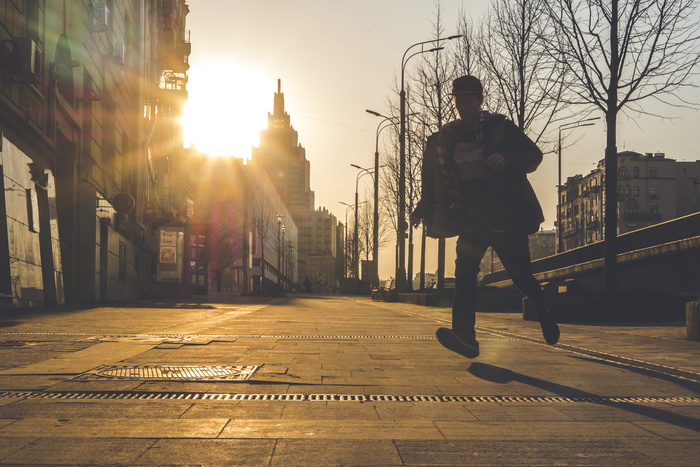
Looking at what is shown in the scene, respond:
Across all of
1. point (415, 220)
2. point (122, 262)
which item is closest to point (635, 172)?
point (122, 262)

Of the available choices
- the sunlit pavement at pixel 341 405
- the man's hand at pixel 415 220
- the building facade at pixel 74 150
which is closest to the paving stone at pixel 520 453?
the sunlit pavement at pixel 341 405

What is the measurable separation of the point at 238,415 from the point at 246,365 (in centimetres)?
214

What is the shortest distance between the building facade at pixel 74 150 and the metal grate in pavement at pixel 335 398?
14.7 metres

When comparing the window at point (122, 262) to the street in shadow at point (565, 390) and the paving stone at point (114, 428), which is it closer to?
the street in shadow at point (565, 390)

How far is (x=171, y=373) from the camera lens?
17.9 feet

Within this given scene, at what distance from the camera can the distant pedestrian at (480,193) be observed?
5902 millimetres

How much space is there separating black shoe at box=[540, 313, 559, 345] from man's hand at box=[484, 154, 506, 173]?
1345 mm

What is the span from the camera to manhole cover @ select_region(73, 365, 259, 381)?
5215 millimetres

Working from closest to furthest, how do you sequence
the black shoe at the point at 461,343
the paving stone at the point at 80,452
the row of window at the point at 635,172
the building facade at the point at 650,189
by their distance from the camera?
the paving stone at the point at 80,452 → the black shoe at the point at 461,343 → the building facade at the point at 650,189 → the row of window at the point at 635,172

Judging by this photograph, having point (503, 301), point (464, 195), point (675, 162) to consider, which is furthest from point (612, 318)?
point (675, 162)

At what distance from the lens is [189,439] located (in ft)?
11.0

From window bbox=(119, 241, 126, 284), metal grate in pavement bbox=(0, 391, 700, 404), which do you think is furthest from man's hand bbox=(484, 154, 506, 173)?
window bbox=(119, 241, 126, 284)

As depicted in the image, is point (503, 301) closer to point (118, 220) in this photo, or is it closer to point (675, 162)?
point (118, 220)

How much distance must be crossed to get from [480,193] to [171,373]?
8.69 ft
